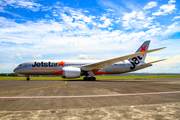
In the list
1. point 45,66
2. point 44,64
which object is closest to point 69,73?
point 45,66

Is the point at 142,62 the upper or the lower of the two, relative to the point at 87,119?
upper

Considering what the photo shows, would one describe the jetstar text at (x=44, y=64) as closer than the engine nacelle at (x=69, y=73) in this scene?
No

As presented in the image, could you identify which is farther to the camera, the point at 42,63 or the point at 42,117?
the point at 42,63

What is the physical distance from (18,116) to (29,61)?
23411 millimetres

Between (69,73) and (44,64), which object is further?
(44,64)

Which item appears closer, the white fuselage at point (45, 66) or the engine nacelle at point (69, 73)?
the engine nacelle at point (69, 73)

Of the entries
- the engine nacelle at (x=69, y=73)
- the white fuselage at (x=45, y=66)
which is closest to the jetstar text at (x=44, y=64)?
the white fuselage at (x=45, y=66)

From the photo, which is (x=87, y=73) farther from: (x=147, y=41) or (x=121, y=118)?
(x=121, y=118)

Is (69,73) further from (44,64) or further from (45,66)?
(44,64)

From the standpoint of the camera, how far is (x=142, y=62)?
27.6 m

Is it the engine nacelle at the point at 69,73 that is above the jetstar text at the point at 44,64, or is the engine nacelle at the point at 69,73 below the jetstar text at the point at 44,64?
below

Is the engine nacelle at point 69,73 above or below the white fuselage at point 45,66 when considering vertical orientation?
below

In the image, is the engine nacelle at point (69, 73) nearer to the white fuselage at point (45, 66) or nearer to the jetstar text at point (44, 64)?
the white fuselage at point (45, 66)

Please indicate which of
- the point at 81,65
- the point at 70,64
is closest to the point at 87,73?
the point at 81,65
